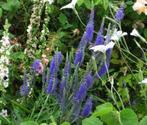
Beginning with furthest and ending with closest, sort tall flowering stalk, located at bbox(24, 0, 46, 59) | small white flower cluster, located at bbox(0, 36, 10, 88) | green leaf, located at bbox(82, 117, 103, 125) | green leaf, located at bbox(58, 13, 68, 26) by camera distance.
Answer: green leaf, located at bbox(58, 13, 68, 26)
tall flowering stalk, located at bbox(24, 0, 46, 59)
small white flower cluster, located at bbox(0, 36, 10, 88)
green leaf, located at bbox(82, 117, 103, 125)

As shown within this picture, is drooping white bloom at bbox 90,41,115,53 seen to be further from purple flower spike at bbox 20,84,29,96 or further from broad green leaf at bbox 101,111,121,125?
purple flower spike at bbox 20,84,29,96

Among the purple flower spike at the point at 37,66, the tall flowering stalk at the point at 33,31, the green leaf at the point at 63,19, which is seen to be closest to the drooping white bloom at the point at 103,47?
the purple flower spike at the point at 37,66

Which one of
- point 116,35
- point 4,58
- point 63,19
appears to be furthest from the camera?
point 63,19

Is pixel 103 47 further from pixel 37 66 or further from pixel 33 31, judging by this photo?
pixel 33 31

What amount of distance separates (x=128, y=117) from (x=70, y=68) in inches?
16.9

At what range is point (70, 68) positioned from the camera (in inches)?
100

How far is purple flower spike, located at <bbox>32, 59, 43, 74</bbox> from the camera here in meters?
2.75

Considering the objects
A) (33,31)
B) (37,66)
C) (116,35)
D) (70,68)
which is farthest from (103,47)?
(33,31)

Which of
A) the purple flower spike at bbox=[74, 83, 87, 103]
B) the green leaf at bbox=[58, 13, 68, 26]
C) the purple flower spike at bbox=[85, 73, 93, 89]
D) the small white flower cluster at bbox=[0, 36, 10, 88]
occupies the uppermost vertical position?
the green leaf at bbox=[58, 13, 68, 26]

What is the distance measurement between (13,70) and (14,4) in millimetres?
404

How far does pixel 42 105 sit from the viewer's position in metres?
2.68

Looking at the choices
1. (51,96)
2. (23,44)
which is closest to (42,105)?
(51,96)

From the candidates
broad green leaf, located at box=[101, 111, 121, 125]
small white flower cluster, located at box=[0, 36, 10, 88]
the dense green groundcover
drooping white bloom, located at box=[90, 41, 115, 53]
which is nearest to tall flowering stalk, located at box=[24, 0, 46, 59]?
the dense green groundcover

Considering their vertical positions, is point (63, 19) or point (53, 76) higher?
point (63, 19)
